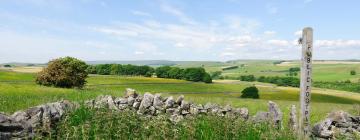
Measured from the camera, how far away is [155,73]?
129500 mm

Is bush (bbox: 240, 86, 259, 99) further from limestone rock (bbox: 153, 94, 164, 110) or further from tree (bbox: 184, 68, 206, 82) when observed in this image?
limestone rock (bbox: 153, 94, 164, 110)

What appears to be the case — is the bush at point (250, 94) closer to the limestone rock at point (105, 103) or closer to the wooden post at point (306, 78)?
the limestone rock at point (105, 103)

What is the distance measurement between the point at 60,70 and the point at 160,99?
36.7m

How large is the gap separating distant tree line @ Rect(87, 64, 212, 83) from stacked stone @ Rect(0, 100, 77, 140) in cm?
9901

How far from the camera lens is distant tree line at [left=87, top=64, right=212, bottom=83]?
4537 inches

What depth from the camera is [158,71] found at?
416 ft

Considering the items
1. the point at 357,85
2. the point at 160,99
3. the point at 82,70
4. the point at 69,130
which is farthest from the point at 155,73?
the point at 69,130

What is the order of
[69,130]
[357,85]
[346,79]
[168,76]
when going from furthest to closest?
[346,79], [357,85], [168,76], [69,130]

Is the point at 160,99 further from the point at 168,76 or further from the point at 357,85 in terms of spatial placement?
the point at 357,85

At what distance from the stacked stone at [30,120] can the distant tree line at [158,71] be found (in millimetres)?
99014

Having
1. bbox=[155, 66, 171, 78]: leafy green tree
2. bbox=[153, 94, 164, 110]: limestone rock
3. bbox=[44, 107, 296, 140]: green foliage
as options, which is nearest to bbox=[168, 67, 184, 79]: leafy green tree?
bbox=[155, 66, 171, 78]: leafy green tree

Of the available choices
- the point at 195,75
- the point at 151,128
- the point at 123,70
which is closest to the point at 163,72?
the point at 195,75

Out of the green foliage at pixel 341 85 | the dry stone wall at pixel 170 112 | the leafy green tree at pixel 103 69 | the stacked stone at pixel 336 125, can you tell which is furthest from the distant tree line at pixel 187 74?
the stacked stone at pixel 336 125

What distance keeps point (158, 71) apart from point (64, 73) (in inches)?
2951
